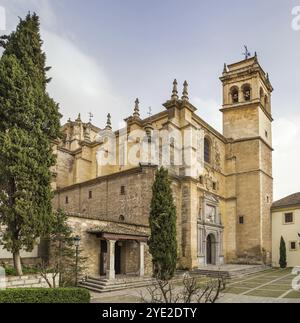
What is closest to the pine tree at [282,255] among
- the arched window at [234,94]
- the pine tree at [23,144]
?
the arched window at [234,94]

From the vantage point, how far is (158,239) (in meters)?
17.8

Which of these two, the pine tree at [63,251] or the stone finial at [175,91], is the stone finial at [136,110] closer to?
the stone finial at [175,91]

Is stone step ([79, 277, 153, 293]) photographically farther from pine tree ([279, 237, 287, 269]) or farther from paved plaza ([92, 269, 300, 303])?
pine tree ([279, 237, 287, 269])

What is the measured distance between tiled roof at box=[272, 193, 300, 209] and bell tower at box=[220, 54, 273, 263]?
0.81 m

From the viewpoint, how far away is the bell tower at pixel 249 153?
2970 centimetres

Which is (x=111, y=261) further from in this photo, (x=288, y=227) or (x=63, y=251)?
(x=288, y=227)

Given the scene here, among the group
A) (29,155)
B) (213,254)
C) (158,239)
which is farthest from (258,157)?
(29,155)

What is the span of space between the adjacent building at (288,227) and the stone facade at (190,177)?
0.83m

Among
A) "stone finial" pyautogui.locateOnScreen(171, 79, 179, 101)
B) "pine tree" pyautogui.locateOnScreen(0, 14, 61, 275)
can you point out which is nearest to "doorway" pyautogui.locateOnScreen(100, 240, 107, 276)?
"pine tree" pyautogui.locateOnScreen(0, 14, 61, 275)

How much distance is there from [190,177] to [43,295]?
15564mm

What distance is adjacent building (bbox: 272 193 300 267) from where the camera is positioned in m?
29.5

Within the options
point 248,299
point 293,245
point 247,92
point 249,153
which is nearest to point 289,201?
point 293,245

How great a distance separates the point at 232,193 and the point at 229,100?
30.3 ft
